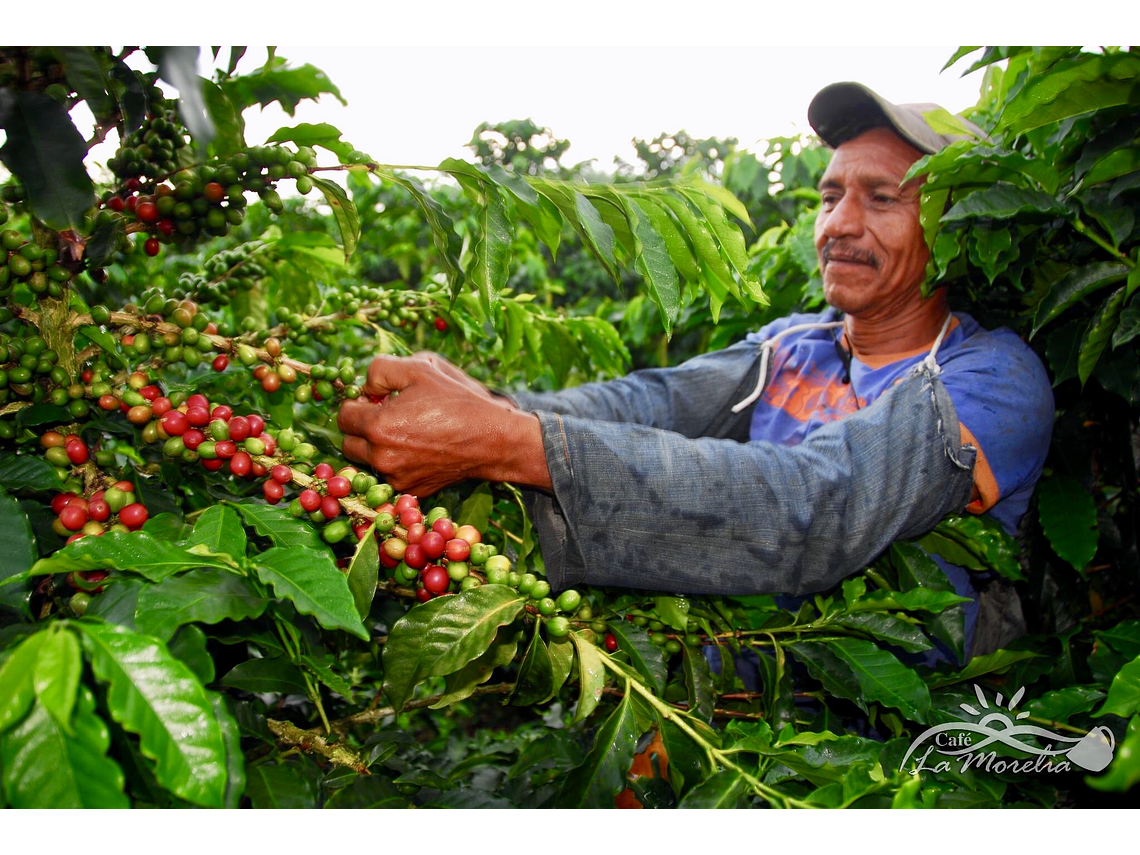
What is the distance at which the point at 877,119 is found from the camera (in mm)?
1982

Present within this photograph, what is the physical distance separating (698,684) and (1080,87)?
4.00 ft

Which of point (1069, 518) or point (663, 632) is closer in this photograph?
point (663, 632)

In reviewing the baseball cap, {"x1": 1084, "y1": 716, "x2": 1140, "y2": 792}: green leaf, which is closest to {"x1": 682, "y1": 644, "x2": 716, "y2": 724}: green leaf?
{"x1": 1084, "y1": 716, "x2": 1140, "y2": 792}: green leaf

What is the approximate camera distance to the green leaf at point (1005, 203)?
54.7 inches

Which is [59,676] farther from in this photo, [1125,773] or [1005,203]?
[1005,203]

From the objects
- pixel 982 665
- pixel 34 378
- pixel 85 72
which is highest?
pixel 85 72

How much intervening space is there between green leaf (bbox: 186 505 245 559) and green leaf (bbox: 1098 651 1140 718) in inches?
39.2

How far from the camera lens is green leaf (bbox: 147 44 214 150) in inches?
33.9

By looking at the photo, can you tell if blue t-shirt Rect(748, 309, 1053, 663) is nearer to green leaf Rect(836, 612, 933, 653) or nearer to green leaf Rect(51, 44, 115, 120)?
green leaf Rect(836, 612, 933, 653)

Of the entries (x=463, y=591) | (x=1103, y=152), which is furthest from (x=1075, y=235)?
(x=463, y=591)

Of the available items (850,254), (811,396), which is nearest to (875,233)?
(850,254)

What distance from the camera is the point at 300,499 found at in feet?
3.30

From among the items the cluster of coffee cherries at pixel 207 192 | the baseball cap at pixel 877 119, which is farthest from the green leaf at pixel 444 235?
the baseball cap at pixel 877 119
